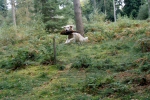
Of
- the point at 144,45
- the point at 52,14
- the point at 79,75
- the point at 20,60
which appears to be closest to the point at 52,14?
the point at 52,14

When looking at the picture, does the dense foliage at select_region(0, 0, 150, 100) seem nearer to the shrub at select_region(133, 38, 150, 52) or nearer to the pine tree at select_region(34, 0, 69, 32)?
the shrub at select_region(133, 38, 150, 52)

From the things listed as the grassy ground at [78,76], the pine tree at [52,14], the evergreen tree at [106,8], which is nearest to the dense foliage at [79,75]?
the grassy ground at [78,76]

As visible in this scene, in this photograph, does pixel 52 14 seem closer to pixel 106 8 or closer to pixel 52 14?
pixel 52 14

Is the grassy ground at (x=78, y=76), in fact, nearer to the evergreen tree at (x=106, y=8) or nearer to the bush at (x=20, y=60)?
the bush at (x=20, y=60)

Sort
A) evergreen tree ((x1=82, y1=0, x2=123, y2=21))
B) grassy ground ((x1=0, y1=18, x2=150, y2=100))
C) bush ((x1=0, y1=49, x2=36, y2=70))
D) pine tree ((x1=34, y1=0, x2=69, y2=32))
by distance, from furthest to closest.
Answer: evergreen tree ((x1=82, y1=0, x2=123, y2=21)), pine tree ((x1=34, y1=0, x2=69, y2=32)), bush ((x1=0, y1=49, x2=36, y2=70)), grassy ground ((x1=0, y1=18, x2=150, y2=100))

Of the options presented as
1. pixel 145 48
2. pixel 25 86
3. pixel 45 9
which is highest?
pixel 45 9

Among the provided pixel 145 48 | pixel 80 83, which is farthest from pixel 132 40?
pixel 80 83

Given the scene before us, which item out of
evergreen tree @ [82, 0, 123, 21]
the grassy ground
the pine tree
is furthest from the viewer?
evergreen tree @ [82, 0, 123, 21]

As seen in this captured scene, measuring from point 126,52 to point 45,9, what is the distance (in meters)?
12.1

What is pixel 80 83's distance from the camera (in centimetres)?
555

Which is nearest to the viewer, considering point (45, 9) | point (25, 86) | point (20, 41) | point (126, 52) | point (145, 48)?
point (25, 86)

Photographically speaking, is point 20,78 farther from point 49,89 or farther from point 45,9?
point 45,9

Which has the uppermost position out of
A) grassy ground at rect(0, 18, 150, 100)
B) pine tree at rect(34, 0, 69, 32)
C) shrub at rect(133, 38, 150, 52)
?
pine tree at rect(34, 0, 69, 32)

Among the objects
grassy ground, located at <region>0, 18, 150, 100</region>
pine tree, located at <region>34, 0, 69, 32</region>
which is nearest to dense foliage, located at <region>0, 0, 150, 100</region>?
grassy ground, located at <region>0, 18, 150, 100</region>
